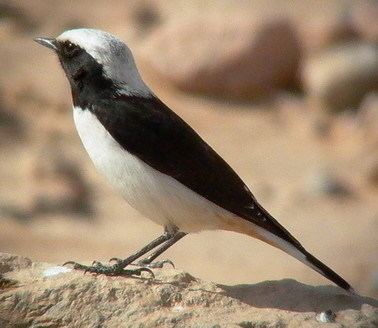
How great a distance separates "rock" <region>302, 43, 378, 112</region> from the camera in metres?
16.3

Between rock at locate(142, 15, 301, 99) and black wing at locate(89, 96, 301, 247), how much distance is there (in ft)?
30.7

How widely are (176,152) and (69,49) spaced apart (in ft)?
3.16

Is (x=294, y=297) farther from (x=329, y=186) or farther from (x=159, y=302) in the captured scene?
(x=329, y=186)

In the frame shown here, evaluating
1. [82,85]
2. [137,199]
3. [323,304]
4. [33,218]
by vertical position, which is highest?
[33,218]

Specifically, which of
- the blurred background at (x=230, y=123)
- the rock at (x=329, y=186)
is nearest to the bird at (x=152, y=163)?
the blurred background at (x=230, y=123)

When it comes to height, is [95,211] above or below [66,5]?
below

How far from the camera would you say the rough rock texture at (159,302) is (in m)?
6.61

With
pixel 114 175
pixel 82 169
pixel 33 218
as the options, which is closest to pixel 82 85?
pixel 114 175

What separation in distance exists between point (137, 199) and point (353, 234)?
19.8 ft

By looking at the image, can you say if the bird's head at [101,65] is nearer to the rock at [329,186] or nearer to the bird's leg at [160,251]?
the bird's leg at [160,251]

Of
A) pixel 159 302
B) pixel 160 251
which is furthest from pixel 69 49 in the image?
pixel 159 302

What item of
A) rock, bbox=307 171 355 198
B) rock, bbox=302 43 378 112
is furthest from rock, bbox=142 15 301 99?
rock, bbox=307 171 355 198

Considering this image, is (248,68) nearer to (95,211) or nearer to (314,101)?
(314,101)

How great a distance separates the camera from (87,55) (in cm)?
745
